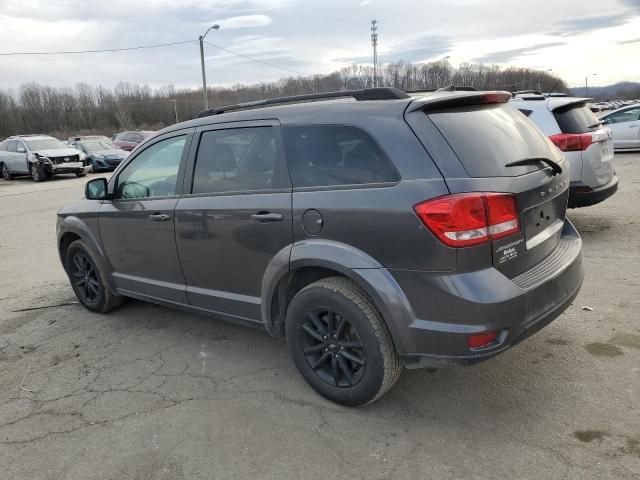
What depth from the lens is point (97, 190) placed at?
463 centimetres

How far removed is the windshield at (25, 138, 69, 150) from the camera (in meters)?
21.6

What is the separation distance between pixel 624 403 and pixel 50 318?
4776 millimetres

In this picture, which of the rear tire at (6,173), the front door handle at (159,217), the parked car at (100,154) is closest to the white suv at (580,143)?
the front door handle at (159,217)

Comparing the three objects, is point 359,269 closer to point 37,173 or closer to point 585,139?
point 585,139

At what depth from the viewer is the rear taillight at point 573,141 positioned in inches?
245

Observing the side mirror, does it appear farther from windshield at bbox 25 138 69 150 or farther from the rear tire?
the rear tire

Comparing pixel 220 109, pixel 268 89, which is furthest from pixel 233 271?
pixel 268 89

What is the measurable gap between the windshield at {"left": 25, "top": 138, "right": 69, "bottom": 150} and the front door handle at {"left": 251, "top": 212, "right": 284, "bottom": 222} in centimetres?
2137

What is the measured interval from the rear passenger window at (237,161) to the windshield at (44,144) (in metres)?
20.7

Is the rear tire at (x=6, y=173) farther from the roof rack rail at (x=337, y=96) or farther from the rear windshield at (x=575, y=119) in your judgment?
the rear windshield at (x=575, y=119)

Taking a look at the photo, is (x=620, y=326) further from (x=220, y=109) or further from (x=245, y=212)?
(x=220, y=109)

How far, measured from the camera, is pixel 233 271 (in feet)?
11.8

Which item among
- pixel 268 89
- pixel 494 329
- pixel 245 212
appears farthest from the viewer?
pixel 268 89

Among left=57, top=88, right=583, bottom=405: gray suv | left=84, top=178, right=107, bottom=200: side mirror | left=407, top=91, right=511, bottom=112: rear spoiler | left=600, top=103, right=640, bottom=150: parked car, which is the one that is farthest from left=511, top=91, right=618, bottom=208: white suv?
left=600, top=103, right=640, bottom=150: parked car
